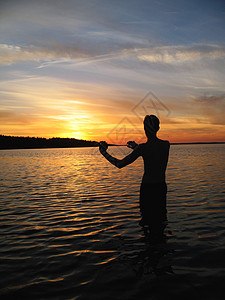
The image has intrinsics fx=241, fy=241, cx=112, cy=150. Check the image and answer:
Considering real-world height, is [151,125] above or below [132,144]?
above

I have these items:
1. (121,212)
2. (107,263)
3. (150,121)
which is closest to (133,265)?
(107,263)

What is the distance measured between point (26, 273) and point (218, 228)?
19.4ft

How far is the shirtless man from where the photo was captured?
224 inches

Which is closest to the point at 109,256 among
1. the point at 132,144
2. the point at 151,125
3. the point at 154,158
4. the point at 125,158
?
the point at 125,158

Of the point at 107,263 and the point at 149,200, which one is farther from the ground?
the point at 149,200

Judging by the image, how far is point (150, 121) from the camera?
236 inches

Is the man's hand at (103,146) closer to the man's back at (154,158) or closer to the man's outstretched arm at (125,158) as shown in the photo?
the man's outstretched arm at (125,158)

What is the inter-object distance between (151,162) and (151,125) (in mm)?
912

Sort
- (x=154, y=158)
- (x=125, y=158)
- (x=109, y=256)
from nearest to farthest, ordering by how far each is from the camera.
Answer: (x=125, y=158) → (x=109, y=256) → (x=154, y=158)

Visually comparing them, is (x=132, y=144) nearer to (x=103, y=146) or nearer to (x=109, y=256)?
(x=103, y=146)

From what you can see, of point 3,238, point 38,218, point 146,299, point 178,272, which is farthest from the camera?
point 38,218

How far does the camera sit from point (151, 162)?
5.89 meters

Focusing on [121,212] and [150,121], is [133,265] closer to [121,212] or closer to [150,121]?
[150,121]

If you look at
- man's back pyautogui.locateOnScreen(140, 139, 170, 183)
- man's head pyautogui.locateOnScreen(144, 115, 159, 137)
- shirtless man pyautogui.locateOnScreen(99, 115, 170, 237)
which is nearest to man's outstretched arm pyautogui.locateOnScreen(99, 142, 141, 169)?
shirtless man pyautogui.locateOnScreen(99, 115, 170, 237)
